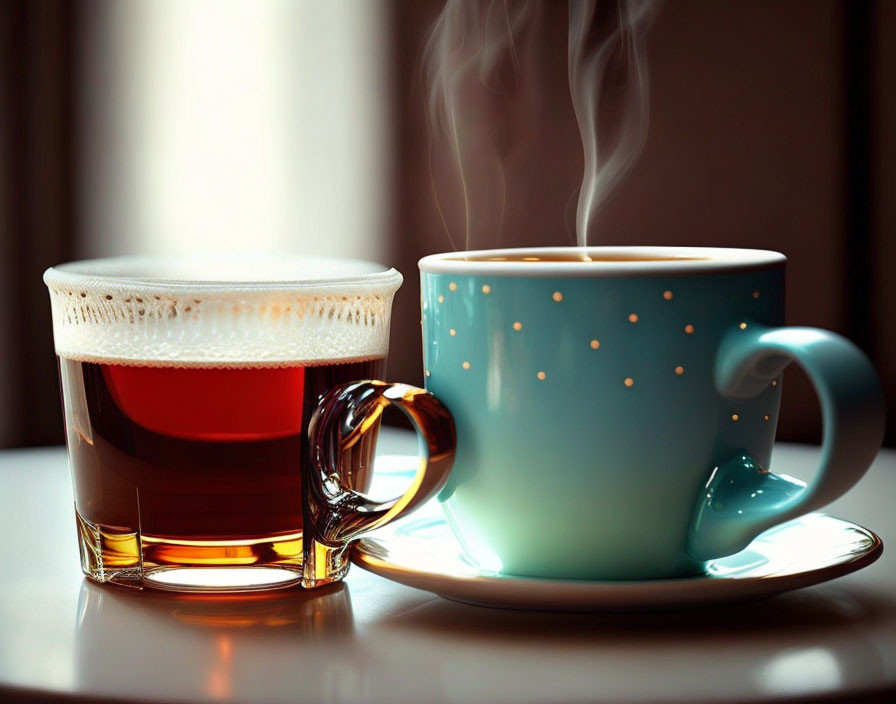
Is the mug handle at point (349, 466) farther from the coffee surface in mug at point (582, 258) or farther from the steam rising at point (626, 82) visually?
the steam rising at point (626, 82)

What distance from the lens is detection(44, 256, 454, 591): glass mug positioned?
525 mm

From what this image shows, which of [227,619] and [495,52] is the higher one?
[495,52]

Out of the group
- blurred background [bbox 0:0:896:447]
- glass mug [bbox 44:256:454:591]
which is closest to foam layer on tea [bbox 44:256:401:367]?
glass mug [bbox 44:256:454:591]

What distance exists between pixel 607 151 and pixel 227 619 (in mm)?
1181

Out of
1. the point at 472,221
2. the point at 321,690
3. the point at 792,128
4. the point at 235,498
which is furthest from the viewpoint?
the point at 472,221

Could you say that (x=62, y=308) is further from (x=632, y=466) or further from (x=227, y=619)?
(x=632, y=466)

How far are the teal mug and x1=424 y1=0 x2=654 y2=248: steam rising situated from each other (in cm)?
83

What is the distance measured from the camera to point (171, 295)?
525 millimetres

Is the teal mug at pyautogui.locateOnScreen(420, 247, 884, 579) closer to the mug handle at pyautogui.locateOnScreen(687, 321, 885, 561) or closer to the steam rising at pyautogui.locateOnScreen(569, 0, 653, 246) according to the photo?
the mug handle at pyautogui.locateOnScreen(687, 321, 885, 561)

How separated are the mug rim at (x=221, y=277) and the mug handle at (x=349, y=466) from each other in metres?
0.06

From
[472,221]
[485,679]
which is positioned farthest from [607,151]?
[485,679]

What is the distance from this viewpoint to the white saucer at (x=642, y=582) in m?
0.47

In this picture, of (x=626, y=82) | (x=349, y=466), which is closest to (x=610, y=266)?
(x=349, y=466)

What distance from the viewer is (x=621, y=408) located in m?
0.49
